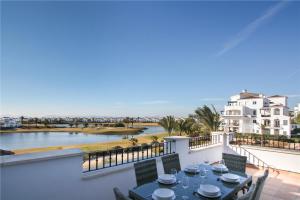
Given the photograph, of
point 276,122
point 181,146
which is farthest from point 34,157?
point 276,122

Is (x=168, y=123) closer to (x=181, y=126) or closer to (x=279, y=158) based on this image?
(x=181, y=126)

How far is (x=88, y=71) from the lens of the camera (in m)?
10.8

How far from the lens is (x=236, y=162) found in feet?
11.1

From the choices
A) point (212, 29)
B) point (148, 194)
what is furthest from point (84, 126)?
point (148, 194)

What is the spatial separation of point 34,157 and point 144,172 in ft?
4.84

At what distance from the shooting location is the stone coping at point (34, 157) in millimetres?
2183

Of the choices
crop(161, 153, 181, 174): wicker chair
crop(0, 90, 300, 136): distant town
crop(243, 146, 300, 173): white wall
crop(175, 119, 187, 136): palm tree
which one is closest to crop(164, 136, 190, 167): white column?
crop(161, 153, 181, 174): wicker chair

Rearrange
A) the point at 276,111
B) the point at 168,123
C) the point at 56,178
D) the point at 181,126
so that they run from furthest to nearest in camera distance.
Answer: the point at 276,111
the point at 181,126
the point at 168,123
the point at 56,178

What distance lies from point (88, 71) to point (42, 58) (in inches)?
130

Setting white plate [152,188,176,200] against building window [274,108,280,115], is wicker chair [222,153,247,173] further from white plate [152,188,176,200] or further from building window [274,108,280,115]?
building window [274,108,280,115]

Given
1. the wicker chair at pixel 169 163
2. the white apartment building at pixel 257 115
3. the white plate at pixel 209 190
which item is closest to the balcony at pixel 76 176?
the wicker chair at pixel 169 163

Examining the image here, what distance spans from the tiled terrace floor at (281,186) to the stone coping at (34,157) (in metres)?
3.92

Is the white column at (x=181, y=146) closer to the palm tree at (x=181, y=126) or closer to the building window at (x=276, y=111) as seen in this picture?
the palm tree at (x=181, y=126)

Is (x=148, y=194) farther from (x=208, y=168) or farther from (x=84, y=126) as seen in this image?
(x=84, y=126)
